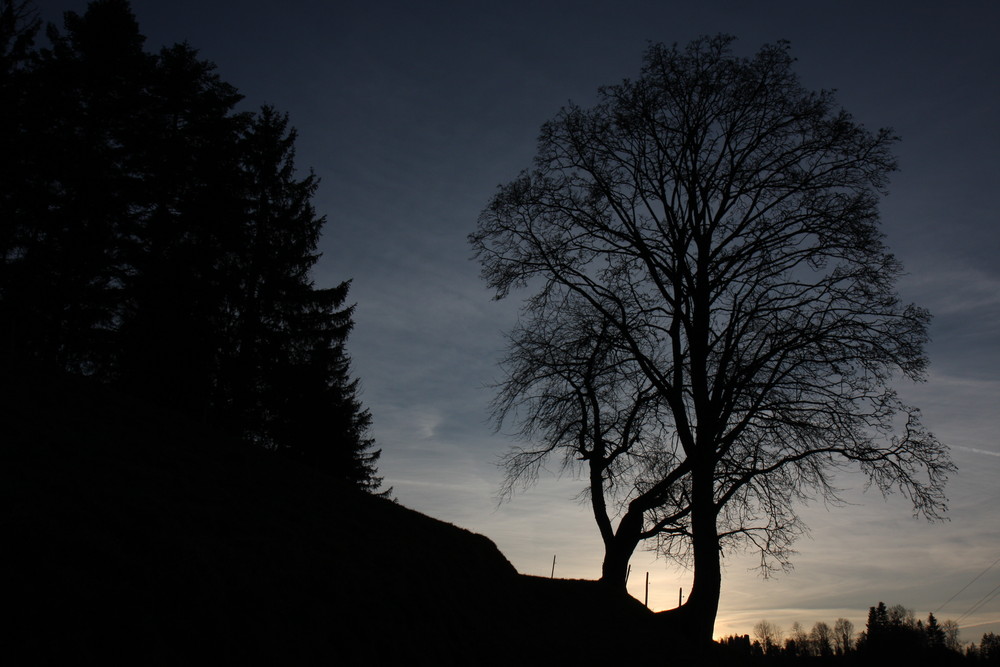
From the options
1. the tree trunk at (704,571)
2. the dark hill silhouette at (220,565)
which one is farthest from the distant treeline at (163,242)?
the tree trunk at (704,571)

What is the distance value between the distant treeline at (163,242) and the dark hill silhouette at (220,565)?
10.8m

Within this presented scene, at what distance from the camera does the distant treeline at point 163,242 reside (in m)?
22.0

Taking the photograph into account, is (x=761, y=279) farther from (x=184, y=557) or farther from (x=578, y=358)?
(x=184, y=557)

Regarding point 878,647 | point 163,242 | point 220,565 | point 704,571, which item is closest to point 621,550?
point 704,571

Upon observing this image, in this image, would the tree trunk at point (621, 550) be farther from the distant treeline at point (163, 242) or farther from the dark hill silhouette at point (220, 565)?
the distant treeline at point (163, 242)

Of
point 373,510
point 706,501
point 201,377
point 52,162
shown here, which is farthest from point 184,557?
point 52,162

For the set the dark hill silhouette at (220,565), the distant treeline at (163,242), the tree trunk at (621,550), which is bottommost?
the dark hill silhouette at (220,565)

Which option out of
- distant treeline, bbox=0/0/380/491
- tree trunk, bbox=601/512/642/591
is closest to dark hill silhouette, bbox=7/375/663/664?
tree trunk, bbox=601/512/642/591

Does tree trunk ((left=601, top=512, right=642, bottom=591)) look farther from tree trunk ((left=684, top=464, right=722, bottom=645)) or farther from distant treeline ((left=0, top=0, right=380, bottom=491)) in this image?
distant treeline ((left=0, top=0, right=380, bottom=491))

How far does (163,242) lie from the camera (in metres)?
24.3

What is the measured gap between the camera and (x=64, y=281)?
2250 cm

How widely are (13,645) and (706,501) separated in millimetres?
11587

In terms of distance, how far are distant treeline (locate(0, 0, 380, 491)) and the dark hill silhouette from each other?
425 inches

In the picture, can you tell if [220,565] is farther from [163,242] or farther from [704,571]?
[163,242]
